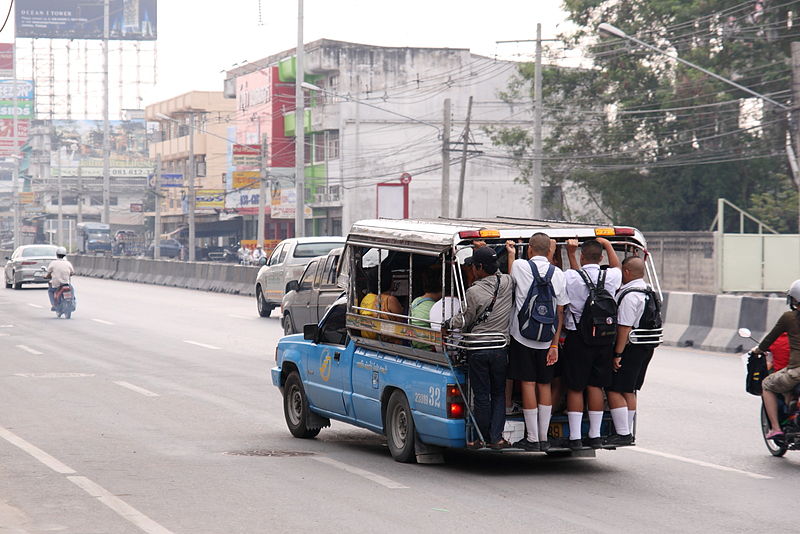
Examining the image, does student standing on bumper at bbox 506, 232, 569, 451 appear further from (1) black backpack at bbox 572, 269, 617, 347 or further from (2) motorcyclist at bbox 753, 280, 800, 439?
(2) motorcyclist at bbox 753, 280, 800, 439

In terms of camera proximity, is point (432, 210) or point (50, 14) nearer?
point (432, 210)

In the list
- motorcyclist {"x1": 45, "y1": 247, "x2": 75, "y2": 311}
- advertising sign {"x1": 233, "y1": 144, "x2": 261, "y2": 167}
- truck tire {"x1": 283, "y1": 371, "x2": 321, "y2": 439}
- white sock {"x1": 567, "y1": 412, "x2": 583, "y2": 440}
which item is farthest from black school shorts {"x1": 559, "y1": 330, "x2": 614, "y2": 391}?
advertising sign {"x1": 233, "y1": 144, "x2": 261, "y2": 167}

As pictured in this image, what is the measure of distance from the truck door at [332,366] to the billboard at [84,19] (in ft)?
413

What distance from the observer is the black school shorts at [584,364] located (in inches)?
386

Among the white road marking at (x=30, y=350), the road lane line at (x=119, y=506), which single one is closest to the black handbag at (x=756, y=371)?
the road lane line at (x=119, y=506)

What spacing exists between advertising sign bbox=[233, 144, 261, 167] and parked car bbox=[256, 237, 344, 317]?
169ft

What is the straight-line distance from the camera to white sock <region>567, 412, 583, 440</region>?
32.4 feet

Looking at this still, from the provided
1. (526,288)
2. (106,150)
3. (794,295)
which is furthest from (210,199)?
(526,288)

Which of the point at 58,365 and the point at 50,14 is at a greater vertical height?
the point at 50,14

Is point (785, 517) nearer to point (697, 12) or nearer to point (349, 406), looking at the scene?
point (349, 406)

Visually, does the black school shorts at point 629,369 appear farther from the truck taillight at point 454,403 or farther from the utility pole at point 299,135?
the utility pole at point 299,135

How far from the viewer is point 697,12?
51781 millimetres

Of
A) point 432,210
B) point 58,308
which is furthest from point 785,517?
point 432,210

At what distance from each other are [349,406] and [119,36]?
12718cm
